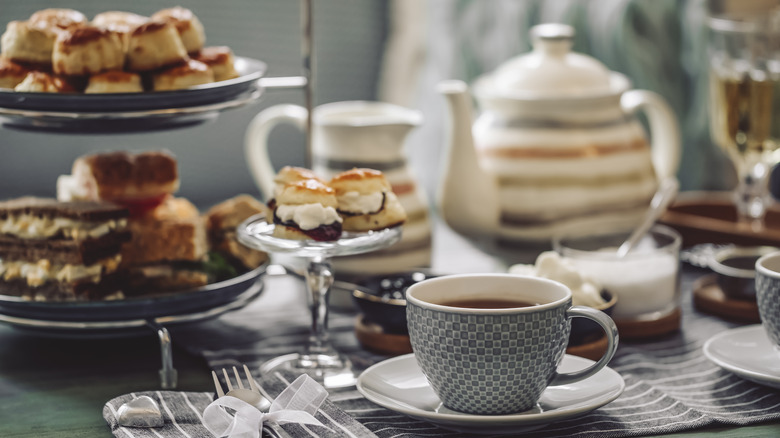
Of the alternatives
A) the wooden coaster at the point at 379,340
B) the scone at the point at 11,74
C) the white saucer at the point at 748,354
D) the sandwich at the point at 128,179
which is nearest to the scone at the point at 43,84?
the scone at the point at 11,74

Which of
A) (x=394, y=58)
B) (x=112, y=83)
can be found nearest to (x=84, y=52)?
(x=112, y=83)

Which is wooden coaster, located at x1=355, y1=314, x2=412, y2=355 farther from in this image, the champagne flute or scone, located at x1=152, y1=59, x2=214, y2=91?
the champagne flute

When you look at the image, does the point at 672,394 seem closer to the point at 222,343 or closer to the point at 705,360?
the point at 705,360

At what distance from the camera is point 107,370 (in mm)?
806

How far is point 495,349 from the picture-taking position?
61cm

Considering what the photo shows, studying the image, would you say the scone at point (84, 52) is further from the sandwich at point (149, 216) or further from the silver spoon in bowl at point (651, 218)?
the silver spoon in bowl at point (651, 218)

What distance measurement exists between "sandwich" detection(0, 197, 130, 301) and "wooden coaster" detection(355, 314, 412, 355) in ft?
0.71

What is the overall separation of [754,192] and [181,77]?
651mm

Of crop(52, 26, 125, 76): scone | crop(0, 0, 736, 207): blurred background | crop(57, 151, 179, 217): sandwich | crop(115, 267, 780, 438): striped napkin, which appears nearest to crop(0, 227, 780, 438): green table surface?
crop(115, 267, 780, 438): striped napkin

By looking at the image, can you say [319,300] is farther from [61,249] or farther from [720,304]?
[720,304]

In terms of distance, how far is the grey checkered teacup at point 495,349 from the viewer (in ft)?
1.99

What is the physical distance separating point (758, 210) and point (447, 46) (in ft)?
2.85

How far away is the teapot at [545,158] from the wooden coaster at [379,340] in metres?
0.23

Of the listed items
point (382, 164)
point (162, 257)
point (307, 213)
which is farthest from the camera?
point (382, 164)
